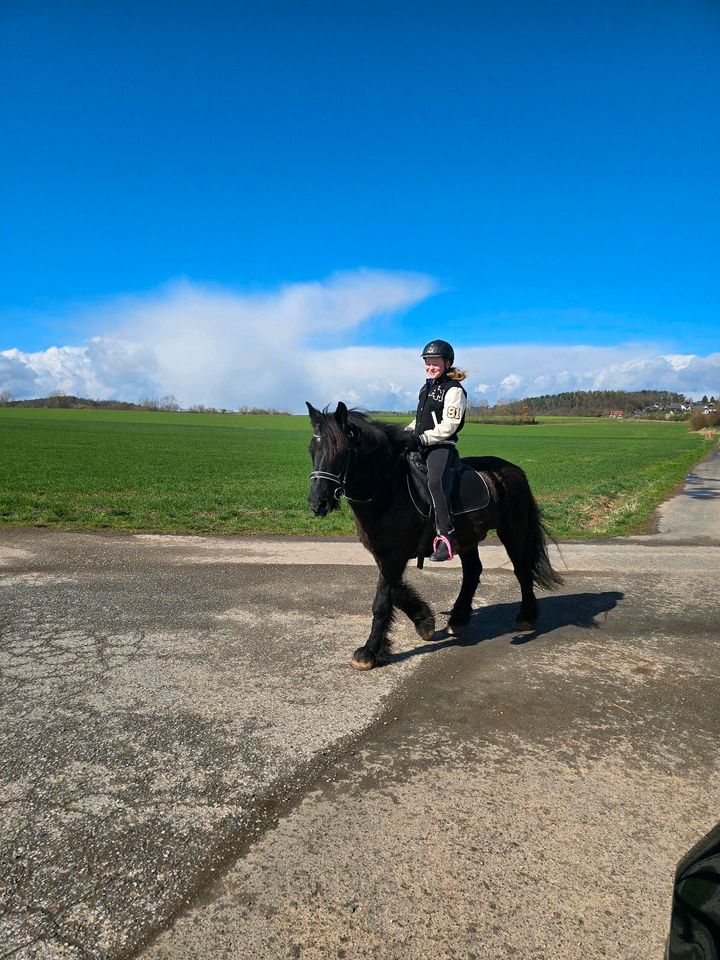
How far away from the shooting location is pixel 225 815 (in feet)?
11.0

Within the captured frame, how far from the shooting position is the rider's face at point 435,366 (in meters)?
6.05

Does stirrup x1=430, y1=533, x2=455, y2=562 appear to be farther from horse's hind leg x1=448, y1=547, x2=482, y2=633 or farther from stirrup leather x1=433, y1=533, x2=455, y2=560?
horse's hind leg x1=448, y1=547, x2=482, y2=633

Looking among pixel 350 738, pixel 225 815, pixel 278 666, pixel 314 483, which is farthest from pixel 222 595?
pixel 225 815

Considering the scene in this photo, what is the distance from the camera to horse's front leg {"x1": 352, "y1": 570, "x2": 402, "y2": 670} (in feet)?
18.1

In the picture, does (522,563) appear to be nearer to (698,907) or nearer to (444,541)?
(444,541)

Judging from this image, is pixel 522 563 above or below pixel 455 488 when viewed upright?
below

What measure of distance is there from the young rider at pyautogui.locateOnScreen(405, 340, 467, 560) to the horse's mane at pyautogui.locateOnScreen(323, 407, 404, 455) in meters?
0.19

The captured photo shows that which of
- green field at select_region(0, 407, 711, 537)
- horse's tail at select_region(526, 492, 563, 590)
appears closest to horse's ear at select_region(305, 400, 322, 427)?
horse's tail at select_region(526, 492, 563, 590)

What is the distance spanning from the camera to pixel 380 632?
221 inches

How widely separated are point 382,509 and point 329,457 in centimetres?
83

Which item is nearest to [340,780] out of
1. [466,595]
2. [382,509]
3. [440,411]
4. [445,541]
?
[382,509]

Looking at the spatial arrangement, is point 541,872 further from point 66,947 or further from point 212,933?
point 66,947

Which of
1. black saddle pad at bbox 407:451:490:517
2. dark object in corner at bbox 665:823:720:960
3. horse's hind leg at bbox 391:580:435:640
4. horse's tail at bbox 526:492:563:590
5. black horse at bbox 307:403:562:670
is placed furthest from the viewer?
horse's tail at bbox 526:492:563:590

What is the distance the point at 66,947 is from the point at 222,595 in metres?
5.38
